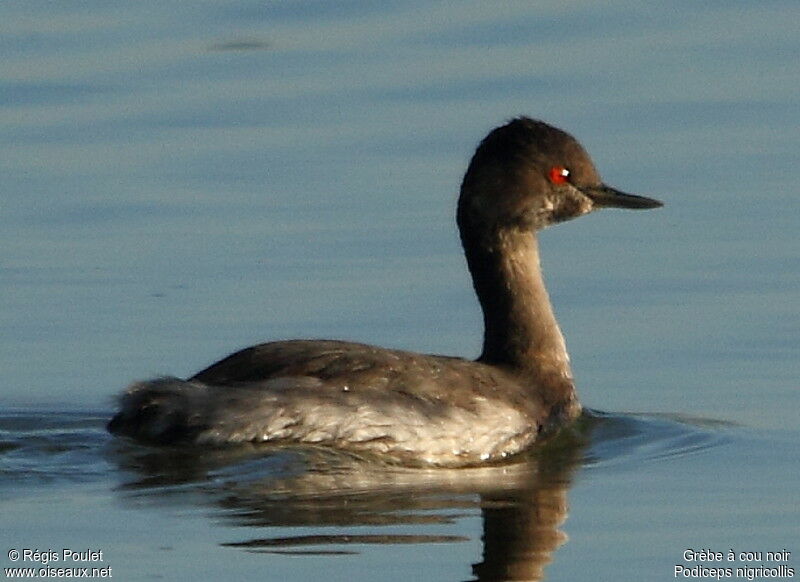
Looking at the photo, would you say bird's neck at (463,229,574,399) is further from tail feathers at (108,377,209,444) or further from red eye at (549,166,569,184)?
tail feathers at (108,377,209,444)

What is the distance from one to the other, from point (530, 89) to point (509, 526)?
8088 millimetres

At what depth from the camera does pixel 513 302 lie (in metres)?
13.8

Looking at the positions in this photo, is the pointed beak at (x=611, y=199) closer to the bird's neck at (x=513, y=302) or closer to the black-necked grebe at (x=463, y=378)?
the black-necked grebe at (x=463, y=378)

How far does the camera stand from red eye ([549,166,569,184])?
1377cm

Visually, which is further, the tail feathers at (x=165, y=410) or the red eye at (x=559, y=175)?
the red eye at (x=559, y=175)

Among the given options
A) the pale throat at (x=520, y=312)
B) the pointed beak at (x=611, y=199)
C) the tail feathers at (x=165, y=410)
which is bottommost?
the tail feathers at (x=165, y=410)

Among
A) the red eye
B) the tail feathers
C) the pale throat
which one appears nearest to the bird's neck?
the pale throat

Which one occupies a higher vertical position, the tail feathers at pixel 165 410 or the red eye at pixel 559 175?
the red eye at pixel 559 175

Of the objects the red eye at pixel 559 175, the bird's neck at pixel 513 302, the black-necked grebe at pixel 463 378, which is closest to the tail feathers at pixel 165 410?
the black-necked grebe at pixel 463 378

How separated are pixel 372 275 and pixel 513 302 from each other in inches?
71.5

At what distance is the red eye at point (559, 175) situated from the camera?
1377 centimetres

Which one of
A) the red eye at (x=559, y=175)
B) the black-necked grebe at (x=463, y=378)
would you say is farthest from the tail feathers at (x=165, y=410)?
the red eye at (x=559, y=175)

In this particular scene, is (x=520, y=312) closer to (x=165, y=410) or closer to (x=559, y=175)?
(x=559, y=175)

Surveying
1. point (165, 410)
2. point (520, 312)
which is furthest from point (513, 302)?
point (165, 410)
